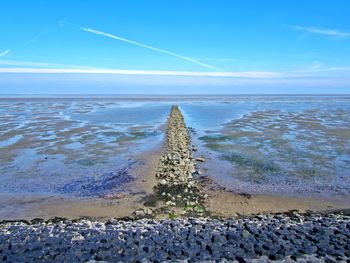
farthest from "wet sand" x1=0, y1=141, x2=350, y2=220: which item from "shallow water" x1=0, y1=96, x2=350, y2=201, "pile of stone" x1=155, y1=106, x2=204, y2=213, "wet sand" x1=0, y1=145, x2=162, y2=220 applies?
"shallow water" x1=0, y1=96, x2=350, y2=201

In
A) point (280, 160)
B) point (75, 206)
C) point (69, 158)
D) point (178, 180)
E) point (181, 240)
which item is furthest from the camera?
point (69, 158)

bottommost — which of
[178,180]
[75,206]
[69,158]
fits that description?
[69,158]

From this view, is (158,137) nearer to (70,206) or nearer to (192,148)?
(192,148)

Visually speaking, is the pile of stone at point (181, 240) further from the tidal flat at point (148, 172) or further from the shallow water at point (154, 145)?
the shallow water at point (154, 145)

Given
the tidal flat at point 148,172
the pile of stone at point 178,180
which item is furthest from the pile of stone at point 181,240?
the pile of stone at point 178,180

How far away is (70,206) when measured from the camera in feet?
34.1

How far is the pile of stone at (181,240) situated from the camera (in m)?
6.76

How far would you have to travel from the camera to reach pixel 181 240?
7438 millimetres

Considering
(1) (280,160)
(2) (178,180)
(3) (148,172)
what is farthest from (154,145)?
(2) (178,180)

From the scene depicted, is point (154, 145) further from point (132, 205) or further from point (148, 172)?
point (132, 205)

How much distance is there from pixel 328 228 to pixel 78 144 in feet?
52.8

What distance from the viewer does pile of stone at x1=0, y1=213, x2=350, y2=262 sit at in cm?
676

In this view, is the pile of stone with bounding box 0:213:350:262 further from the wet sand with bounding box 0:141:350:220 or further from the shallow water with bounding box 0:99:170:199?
the shallow water with bounding box 0:99:170:199

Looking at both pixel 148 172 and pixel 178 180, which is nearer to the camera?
pixel 178 180
